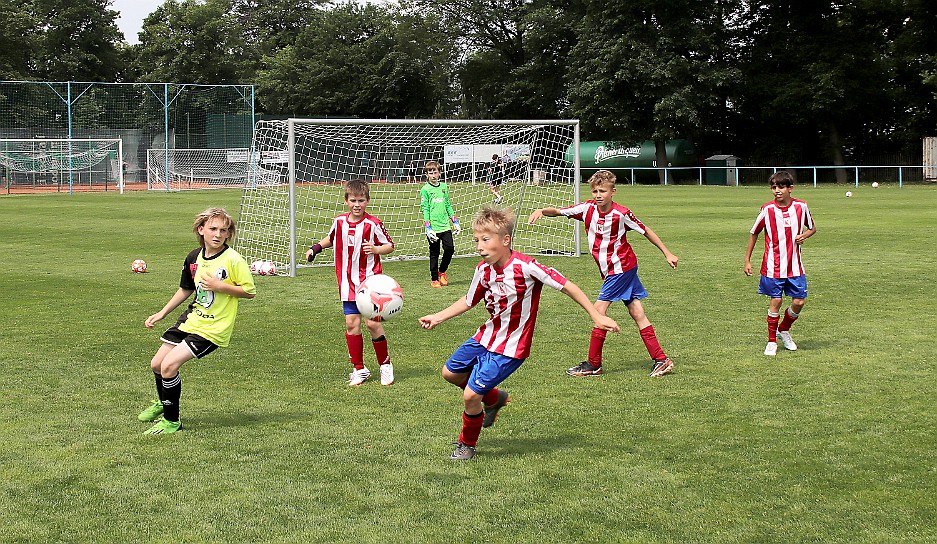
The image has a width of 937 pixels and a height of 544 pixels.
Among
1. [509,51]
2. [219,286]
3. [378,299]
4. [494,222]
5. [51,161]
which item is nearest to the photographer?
[494,222]

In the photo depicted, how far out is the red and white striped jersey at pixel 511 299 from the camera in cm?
614

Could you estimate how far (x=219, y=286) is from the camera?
6699 millimetres

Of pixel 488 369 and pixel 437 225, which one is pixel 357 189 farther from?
pixel 437 225

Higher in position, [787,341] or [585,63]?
[585,63]

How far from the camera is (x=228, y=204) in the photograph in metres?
35.1

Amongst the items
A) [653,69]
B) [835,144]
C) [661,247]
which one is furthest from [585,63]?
[661,247]

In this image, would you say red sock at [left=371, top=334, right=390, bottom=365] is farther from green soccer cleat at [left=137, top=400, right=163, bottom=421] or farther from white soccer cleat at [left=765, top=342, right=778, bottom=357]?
white soccer cleat at [left=765, top=342, right=778, bottom=357]

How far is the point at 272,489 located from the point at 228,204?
30409 millimetres

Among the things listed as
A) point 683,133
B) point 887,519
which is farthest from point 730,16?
point 887,519

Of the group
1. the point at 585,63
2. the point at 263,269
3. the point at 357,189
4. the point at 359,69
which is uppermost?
the point at 359,69

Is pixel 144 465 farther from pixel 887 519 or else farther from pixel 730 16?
pixel 730 16

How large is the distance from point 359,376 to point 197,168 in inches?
1850

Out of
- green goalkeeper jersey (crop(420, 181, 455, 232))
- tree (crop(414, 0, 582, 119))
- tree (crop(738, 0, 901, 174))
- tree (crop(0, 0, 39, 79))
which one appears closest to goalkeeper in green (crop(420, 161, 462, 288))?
green goalkeeper jersey (crop(420, 181, 455, 232))

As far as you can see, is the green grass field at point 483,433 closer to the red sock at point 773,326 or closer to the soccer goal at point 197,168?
the red sock at point 773,326
